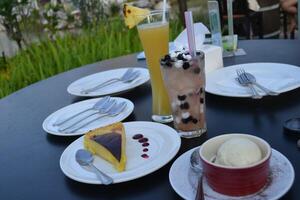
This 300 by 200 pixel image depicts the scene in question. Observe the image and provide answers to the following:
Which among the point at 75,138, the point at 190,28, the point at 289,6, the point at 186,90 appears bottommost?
→ the point at 289,6

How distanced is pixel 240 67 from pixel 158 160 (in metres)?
0.54

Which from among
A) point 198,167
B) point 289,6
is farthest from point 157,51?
point 289,6

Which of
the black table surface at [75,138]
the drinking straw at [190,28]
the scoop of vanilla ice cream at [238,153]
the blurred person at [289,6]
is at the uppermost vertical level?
the drinking straw at [190,28]

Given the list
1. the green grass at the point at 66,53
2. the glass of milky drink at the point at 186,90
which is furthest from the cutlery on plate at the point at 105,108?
the green grass at the point at 66,53

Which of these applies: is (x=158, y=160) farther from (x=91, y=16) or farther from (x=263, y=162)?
(x=91, y=16)

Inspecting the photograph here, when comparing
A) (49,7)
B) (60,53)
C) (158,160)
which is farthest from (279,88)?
(49,7)

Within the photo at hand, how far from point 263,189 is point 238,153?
7 centimetres

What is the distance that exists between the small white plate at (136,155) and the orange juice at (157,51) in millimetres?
97

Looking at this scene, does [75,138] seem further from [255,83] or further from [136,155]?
[255,83]

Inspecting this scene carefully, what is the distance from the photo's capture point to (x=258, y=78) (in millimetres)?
1101

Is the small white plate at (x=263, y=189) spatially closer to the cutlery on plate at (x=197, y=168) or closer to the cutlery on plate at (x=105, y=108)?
the cutlery on plate at (x=197, y=168)

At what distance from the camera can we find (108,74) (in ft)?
4.54

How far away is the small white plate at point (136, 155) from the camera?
2.41 ft

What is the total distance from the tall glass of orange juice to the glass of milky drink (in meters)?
0.10
